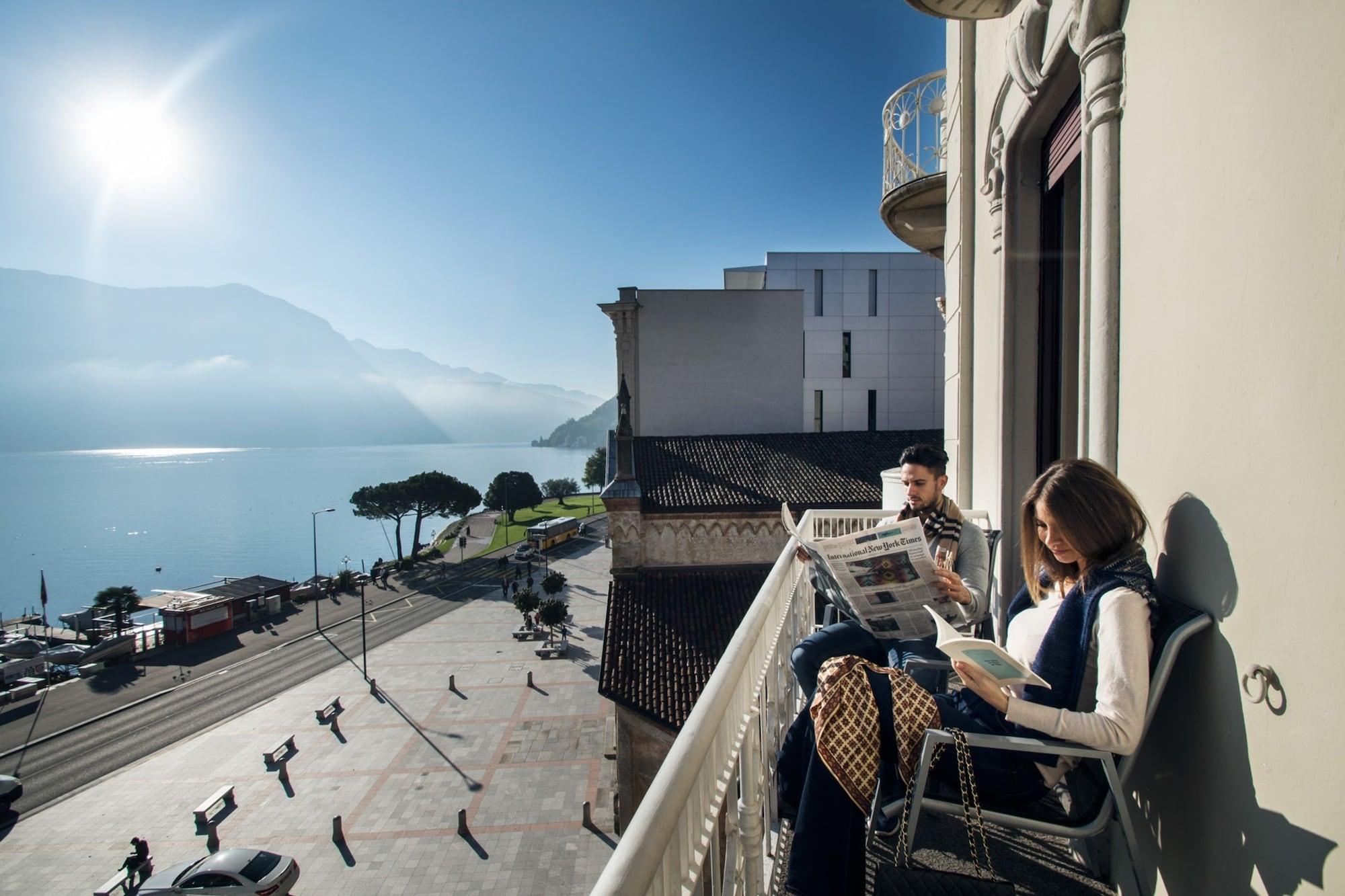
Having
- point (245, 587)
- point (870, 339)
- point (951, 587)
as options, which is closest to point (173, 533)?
point (245, 587)

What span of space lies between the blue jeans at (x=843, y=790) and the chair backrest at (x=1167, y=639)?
0.32 meters

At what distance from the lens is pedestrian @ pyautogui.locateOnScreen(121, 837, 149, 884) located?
13.2 metres

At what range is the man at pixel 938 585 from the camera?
286 cm

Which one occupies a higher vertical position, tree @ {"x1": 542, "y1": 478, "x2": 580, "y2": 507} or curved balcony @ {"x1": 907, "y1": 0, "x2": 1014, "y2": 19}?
curved balcony @ {"x1": 907, "y1": 0, "x2": 1014, "y2": 19}

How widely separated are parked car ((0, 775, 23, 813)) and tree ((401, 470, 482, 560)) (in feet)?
114

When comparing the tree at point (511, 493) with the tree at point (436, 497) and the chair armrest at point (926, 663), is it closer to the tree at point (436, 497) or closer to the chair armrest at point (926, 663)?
the tree at point (436, 497)

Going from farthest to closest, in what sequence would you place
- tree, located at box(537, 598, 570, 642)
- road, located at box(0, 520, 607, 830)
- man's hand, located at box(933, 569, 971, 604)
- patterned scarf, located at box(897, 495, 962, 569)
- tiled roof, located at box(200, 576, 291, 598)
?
tiled roof, located at box(200, 576, 291, 598), tree, located at box(537, 598, 570, 642), road, located at box(0, 520, 607, 830), patterned scarf, located at box(897, 495, 962, 569), man's hand, located at box(933, 569, 971, 604)

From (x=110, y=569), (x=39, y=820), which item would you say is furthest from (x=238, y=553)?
(x=39, y=820)

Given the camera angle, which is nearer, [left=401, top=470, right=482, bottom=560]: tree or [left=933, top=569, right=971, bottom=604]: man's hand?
[left=933, top=569, right=971, bottom=604]: man's hand

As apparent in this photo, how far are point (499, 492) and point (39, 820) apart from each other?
49.1 m

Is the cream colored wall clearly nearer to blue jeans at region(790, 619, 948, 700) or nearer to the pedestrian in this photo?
blue jeans at region(790, 619, 948, 700)

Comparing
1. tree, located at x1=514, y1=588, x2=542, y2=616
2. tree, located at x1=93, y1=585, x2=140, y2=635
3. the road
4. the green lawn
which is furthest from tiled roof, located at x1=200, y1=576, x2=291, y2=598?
tree, located at x1=514, y1=588, x2=542, y2=616

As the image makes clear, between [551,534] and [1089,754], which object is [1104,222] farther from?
[551,534]

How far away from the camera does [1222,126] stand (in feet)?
6.11
